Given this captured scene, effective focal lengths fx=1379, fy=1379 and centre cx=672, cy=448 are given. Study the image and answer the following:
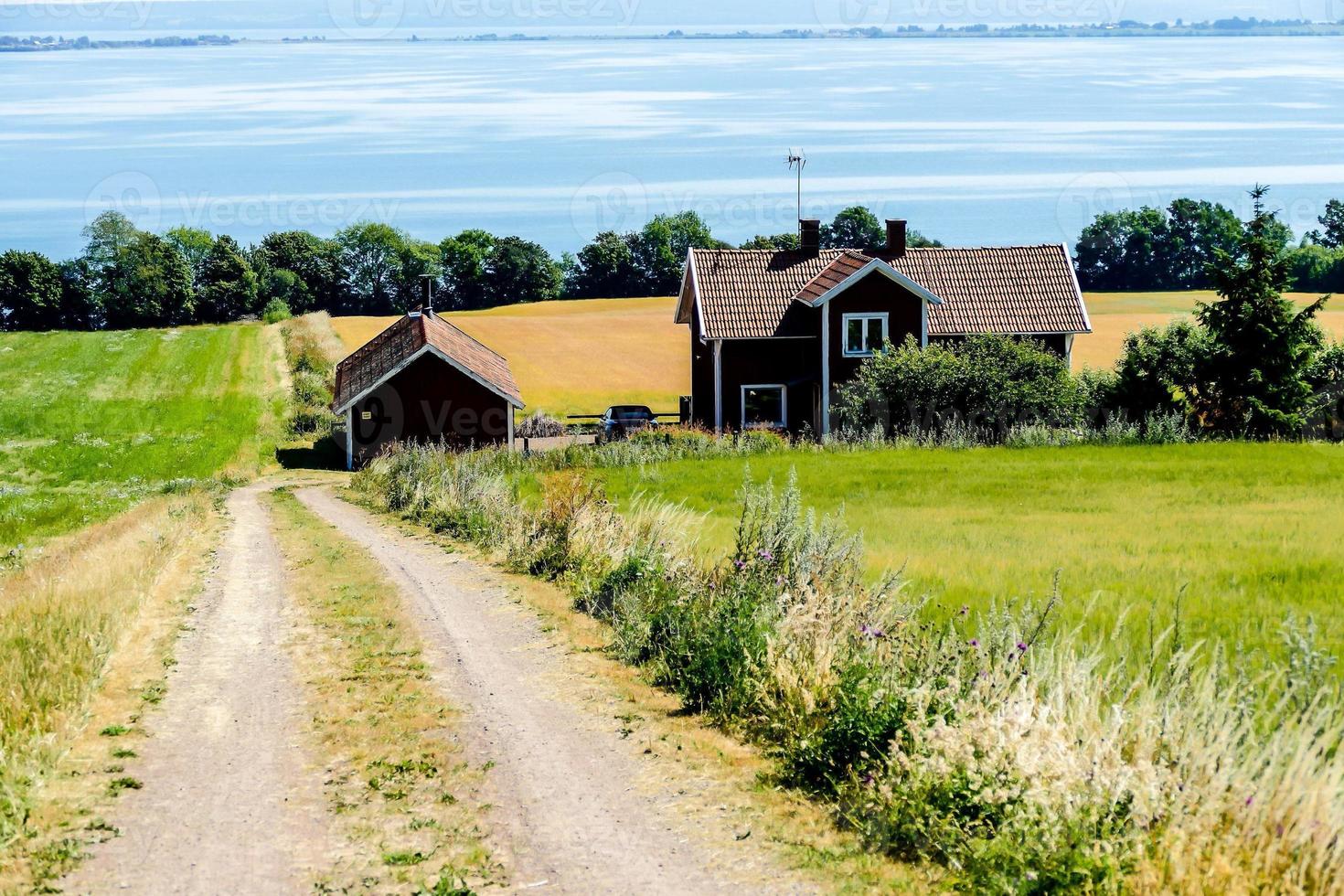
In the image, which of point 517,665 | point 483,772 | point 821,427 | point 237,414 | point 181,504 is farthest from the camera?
point 237,414

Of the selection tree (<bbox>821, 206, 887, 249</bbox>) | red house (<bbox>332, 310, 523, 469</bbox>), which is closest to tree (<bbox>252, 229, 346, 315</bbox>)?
tree (<bbox>821, 206, 887, 249</bbox>)

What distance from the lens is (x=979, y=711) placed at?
916 cm

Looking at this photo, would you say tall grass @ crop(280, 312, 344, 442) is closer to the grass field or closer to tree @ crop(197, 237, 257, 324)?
the grass field

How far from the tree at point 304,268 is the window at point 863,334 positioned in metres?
86.3

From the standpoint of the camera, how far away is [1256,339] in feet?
135

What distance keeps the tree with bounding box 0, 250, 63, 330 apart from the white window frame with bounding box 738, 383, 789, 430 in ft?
267

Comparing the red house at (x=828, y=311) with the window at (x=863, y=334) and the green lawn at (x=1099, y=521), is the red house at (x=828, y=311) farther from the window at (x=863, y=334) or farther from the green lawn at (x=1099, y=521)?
the green lawn at (x=1099, y=521)

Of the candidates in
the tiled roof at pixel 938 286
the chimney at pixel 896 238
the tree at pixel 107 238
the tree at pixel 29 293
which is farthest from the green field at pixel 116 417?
the chimney at pixel 896 238

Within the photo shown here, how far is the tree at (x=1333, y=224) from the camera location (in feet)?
428

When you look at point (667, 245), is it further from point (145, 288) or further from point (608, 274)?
point (145, 288)

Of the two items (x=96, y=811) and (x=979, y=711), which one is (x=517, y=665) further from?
(x=979, y=711)

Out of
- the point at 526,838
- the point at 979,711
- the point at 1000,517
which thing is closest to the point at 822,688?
the point at 979,711

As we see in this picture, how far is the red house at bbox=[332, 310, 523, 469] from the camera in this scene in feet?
163

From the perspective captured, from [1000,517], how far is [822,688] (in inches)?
474
